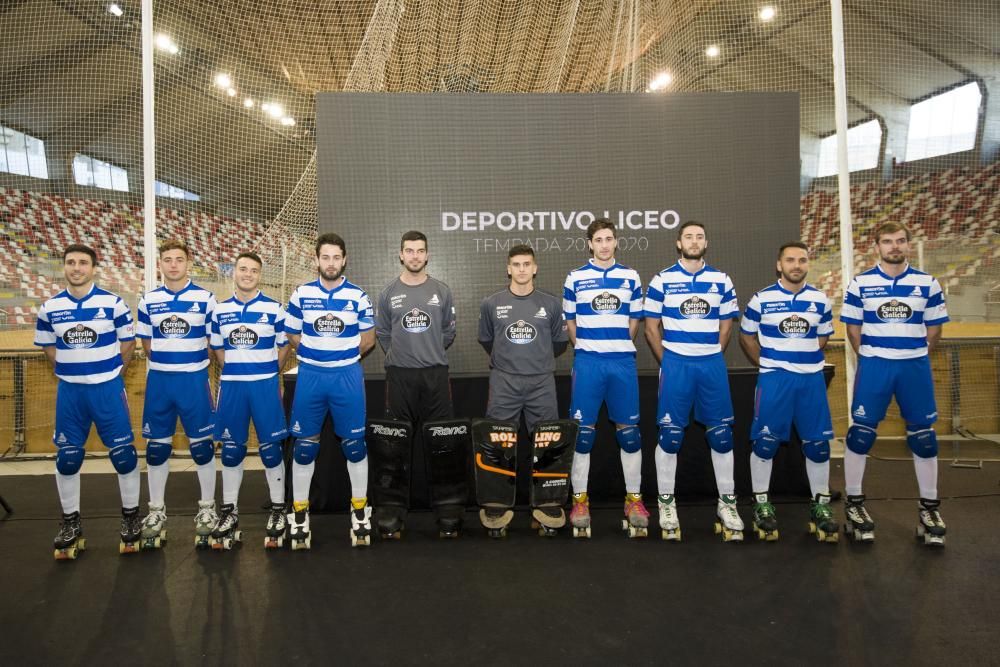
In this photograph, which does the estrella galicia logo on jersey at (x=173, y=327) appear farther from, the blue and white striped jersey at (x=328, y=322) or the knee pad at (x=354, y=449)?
the knee pad at (x=354, y=449)

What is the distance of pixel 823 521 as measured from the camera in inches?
139

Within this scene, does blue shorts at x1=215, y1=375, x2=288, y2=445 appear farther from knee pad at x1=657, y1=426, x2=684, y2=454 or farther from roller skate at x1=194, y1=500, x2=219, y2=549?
knee pad at x1=657, y1=426, x2=684, y2=454

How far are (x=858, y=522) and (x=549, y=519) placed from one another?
1816mm

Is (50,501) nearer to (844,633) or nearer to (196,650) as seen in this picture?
(196,650)

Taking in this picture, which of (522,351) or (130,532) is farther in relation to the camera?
(522,351)

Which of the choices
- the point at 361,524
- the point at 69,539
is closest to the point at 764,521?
the point at 361,524

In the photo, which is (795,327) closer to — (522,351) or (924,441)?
(924,441)

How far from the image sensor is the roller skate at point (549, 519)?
3.71m

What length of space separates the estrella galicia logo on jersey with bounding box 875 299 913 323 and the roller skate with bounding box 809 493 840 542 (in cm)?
112

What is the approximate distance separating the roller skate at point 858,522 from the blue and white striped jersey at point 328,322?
3.12 m

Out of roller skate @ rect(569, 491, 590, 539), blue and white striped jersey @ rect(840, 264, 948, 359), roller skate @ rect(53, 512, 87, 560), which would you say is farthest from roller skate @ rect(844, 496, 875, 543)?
roller skate @ rect(53, 512, 87, 560)

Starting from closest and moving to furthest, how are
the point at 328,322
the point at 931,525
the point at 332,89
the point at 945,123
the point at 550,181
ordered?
the point at 931,525, the point at 328,322, the point at 550,181, the point at 332,89, the point at 945,123

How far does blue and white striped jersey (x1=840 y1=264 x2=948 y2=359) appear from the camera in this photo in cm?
350

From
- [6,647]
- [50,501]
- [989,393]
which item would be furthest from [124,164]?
[989,393]
